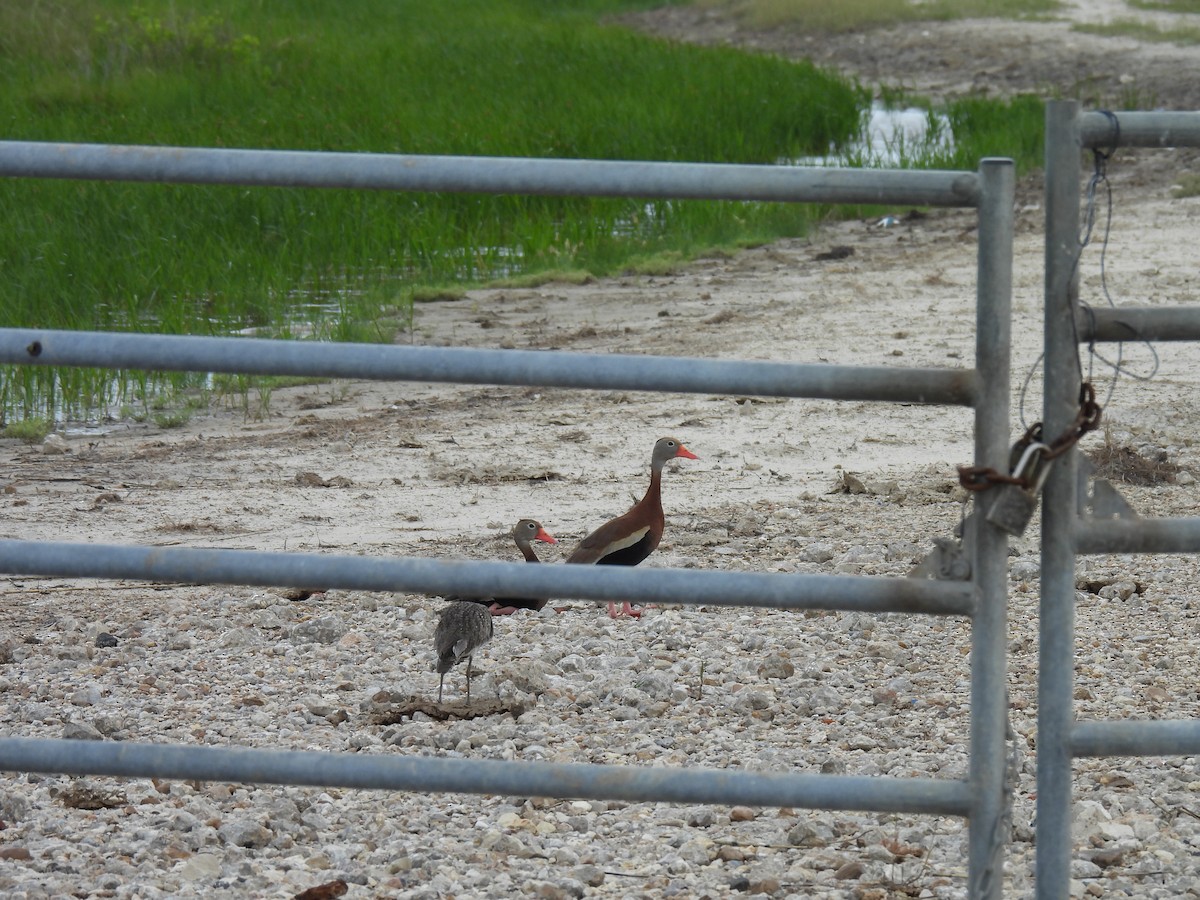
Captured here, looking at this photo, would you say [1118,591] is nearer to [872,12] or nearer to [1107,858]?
[1107,858]

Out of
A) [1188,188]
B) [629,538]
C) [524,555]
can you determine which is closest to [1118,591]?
[629,538]

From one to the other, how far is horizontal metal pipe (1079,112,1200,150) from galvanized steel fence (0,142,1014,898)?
140mm

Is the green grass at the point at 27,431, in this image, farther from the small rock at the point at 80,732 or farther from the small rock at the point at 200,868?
the small rock at the point at 200,868

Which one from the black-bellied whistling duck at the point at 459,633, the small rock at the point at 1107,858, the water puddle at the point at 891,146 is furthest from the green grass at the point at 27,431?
the water puddle at the point at 891,146

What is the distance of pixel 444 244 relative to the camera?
10656mm

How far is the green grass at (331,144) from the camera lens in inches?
345

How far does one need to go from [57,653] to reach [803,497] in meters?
2.85

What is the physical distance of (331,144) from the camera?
1312cm

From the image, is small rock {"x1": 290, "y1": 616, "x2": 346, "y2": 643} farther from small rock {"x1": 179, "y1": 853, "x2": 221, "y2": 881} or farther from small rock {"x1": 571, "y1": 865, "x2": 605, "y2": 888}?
small rock {"x1": 571, "y1": 865, "x2": 605, "y2": 888}

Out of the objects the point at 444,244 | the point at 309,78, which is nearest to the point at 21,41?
the point at 309,78

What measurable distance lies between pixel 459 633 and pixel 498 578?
1.77 meters

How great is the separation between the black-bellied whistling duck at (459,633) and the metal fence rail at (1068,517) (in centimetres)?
197

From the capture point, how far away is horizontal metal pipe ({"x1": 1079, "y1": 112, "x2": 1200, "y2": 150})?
196 cm

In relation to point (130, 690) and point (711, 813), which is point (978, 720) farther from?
point (130, 690)
